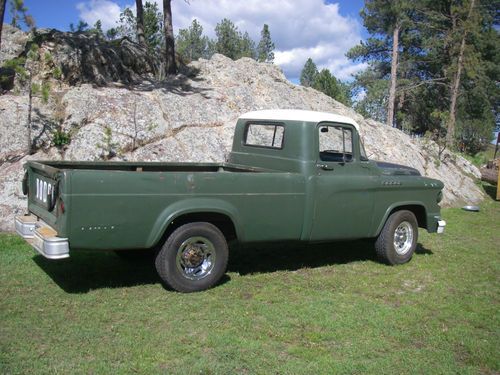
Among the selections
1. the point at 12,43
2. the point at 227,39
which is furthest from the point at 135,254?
the point at 227,39

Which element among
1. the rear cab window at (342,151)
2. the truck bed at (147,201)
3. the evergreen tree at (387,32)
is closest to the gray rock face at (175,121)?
the truck bed at (147,201)

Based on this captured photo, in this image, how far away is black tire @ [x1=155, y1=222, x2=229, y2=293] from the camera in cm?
530

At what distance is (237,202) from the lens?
18.2 ft

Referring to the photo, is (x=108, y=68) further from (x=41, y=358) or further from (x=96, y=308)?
(x=41, y=358)

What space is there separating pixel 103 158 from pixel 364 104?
22.9 metres

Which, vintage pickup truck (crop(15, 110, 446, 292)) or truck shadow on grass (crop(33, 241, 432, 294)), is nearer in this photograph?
vintage pickup truck (crop(15, 110, 446, 292))

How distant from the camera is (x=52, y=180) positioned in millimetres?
5164

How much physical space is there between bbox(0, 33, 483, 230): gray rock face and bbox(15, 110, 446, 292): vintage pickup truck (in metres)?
3.25

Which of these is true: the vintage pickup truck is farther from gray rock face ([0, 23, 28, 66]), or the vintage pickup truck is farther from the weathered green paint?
gray rock face ([0, 23, 28, 66])

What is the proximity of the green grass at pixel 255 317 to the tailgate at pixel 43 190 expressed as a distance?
757mm

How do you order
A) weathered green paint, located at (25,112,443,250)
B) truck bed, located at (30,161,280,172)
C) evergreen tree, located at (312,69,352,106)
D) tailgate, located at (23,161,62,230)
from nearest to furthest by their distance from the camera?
weathered green paint, located at (25,112,443,250), tailgate, located at (23,161,62,230), truck bed, located at (30,161,280,172), evergreen tree, located at (312,69,352,106)

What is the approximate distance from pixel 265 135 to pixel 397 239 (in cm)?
230

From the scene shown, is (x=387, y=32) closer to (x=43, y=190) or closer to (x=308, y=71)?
(x=308, y=71)

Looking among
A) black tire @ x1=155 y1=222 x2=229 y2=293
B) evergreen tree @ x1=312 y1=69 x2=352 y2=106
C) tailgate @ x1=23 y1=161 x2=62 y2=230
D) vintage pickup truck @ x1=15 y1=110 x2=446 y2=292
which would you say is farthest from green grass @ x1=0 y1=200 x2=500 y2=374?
evergreen tree @ x1=312 y1=69 x2=352 y2=106
